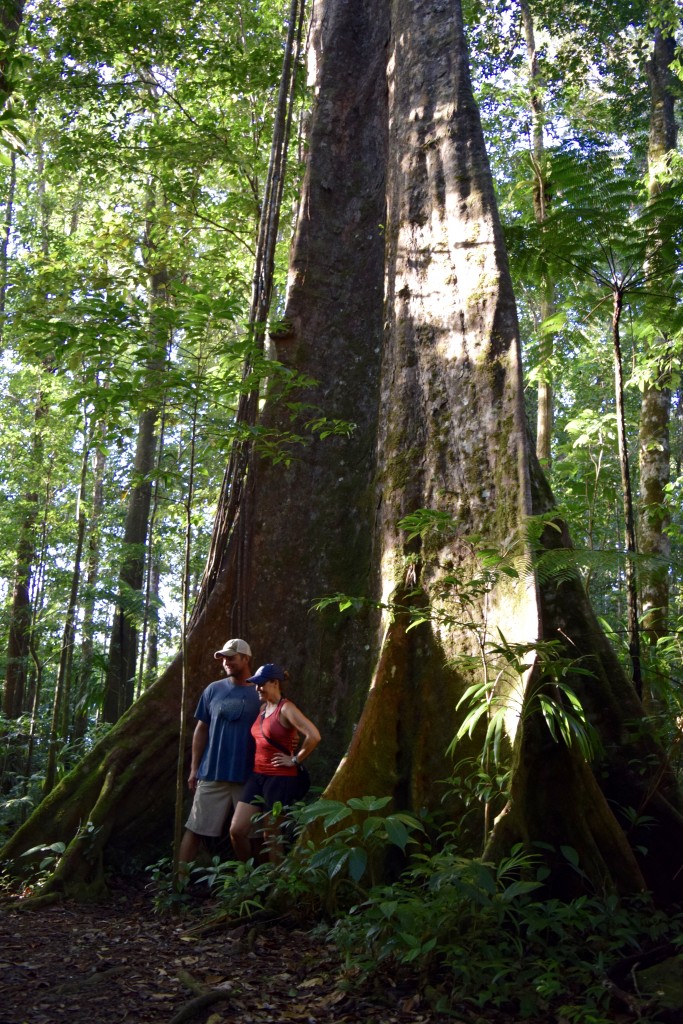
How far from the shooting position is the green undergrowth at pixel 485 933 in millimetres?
3021

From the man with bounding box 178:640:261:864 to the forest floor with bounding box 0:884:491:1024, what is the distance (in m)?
1.00

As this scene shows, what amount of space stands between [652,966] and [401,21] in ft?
22.6

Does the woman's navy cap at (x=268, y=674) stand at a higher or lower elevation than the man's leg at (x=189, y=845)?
higher

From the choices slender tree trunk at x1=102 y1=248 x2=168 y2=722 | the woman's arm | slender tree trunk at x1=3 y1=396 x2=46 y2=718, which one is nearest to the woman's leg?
the woman's arm

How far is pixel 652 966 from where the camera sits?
3209 mm

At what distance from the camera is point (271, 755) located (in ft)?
16.7

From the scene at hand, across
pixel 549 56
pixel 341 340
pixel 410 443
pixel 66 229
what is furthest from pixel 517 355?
pixel 66 229

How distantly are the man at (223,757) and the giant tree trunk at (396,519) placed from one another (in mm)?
358

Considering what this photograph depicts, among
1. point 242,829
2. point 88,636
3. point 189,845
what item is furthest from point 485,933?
point 88,636

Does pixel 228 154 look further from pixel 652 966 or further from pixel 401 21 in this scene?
pixel 652 966

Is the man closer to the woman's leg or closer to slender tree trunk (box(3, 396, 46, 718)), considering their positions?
the woman's leg

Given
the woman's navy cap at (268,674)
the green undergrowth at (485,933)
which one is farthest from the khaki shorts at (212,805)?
the green undergrowth at (485,933)

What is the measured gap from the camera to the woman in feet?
16.5

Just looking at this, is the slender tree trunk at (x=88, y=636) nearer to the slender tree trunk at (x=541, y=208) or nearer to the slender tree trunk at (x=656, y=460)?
the slender tree trunk at (x=541, y=208)
